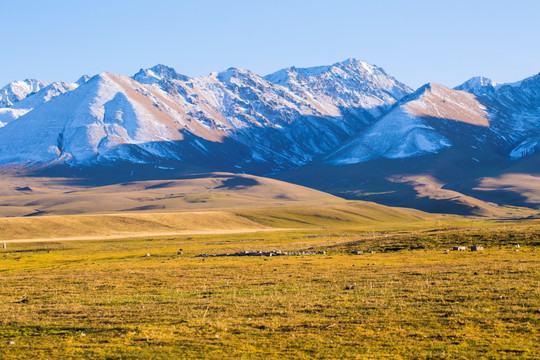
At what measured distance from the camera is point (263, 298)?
40.2 metres

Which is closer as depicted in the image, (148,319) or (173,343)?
(173,343)

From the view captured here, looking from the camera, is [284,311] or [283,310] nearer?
[284,311]

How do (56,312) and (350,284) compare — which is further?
(350,284)

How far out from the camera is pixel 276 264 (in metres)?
64.8

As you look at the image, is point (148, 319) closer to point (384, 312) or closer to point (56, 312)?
point (56, 312)

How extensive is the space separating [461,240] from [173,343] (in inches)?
2533

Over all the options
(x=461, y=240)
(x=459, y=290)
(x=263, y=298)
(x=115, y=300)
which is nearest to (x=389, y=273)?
(x=459, y=290)

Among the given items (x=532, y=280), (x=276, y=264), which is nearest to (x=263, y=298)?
(x=532, y=280)

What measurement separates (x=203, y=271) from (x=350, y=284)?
1824 centimetres

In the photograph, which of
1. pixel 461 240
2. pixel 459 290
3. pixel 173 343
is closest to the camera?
pixel 173 343

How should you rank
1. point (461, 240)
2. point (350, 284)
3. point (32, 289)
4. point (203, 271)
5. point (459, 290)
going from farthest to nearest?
point (461, 240) < point (203, 271) < point (32, 289) < point (350, 284) < point (459, 290)

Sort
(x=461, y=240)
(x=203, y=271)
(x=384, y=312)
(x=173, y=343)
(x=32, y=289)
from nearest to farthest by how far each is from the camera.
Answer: (x=173, y=343)
(x=384, y=312)
(x=32, y=289)
(x=203, y=271)
(x=461, y=240)

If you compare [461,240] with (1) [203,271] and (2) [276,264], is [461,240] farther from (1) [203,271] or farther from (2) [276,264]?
(1) [203,271]

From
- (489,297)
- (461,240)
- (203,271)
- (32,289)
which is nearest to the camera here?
(489,297)
